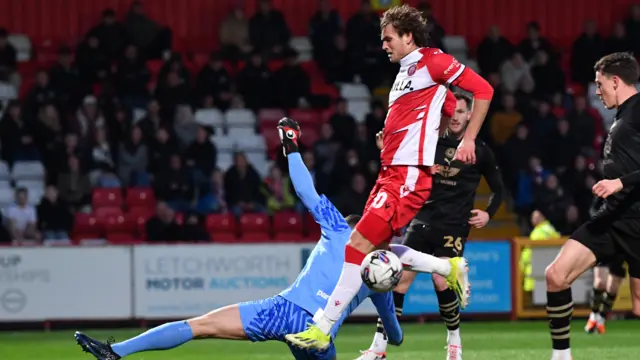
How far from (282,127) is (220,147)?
11.7 metres

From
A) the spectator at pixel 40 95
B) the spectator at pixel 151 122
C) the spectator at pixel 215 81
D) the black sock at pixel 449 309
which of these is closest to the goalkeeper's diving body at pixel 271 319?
the black sock at pixel 449 309

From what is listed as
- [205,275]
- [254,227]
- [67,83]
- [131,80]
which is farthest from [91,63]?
[205,275]

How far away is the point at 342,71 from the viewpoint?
20.9 metres

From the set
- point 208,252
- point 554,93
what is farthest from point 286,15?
point 208,252

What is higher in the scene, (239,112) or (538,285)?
(239,112)

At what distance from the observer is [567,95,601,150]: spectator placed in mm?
19531

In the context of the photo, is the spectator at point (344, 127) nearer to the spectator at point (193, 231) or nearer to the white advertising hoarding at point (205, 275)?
the spectator at point (193, 231)

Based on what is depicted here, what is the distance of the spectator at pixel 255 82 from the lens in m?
19.9

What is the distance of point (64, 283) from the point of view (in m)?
15.7

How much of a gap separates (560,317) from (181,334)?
2.69 meters

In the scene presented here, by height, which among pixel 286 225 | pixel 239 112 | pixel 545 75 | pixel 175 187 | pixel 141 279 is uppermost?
pixel 545 75

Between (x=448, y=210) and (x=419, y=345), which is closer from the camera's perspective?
(x=448, y=210)

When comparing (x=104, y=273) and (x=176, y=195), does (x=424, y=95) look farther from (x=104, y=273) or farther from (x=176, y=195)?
(x=176, y=195)

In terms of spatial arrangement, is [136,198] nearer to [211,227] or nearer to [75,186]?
[75,186]
